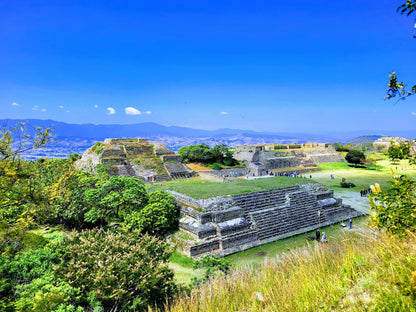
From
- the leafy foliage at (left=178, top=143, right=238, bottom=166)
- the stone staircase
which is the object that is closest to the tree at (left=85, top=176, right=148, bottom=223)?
the stone staircase

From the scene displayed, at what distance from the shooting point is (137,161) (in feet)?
81.8

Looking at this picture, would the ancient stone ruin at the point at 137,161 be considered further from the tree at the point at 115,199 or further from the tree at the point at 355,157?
the tree at the point at 355,157

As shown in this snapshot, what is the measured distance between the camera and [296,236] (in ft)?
41.2

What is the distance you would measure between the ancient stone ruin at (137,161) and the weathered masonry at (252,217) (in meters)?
9.66

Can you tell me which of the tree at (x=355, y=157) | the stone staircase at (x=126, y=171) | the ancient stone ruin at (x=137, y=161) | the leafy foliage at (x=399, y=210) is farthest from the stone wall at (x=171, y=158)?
the tree at (x=355, y=157)

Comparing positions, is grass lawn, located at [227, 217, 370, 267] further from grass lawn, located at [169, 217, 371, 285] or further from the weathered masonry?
the weathered masonry

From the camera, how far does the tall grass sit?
2.45 metres

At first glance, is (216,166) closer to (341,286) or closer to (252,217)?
(252,217)

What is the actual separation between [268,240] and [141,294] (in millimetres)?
7309

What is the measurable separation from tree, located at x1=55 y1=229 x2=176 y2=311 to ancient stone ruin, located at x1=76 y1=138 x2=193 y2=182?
1558 cm

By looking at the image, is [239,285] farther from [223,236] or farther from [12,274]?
[223,236]

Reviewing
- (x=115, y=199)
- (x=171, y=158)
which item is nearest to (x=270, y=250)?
(x=115, y=199)

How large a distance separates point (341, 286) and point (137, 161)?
23.5 metres

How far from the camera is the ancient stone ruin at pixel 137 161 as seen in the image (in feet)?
75.5
